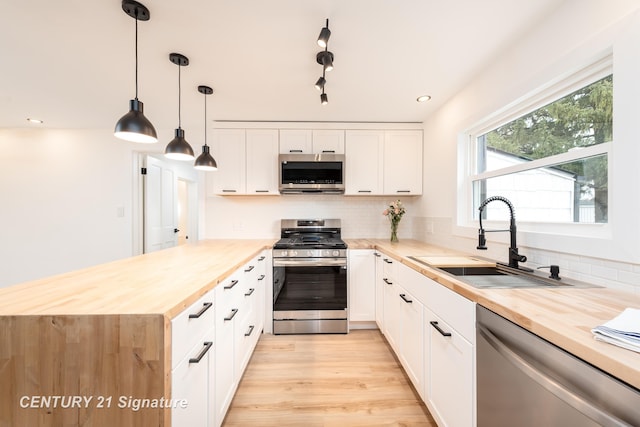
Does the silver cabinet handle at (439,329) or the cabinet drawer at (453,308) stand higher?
the cabinet drawer at (453,308)

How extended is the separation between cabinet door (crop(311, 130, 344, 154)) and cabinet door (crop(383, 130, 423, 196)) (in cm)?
58

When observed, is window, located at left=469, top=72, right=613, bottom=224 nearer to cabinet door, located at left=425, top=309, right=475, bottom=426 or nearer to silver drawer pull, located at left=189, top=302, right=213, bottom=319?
cabinet door, located at left=425, top=309, right=475, bottom=426

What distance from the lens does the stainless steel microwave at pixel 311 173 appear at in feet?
9.32

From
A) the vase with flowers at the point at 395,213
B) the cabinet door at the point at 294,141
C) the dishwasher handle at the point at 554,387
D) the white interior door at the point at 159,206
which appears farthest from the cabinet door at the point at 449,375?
the white interior door at the point at 159,206

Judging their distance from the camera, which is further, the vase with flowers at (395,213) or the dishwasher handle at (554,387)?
the vase with flowers at (395,213)

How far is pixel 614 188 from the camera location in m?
1.06

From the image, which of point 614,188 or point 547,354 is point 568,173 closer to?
point 614,188

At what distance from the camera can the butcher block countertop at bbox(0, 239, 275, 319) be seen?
807mm

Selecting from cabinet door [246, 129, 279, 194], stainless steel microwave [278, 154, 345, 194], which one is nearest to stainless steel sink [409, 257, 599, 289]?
stainless steel microwave [278, 154, 345, 194]

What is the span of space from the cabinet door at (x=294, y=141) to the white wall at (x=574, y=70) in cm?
163

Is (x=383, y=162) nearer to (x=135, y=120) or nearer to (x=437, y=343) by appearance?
(x=437, y=343)

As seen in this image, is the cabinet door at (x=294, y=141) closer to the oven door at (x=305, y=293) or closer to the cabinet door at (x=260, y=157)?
the cabinet door at (x=260, y=157)

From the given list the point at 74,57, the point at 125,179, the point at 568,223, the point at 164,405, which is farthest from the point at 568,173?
the point at 125,179

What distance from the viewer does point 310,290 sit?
253 centimetres
